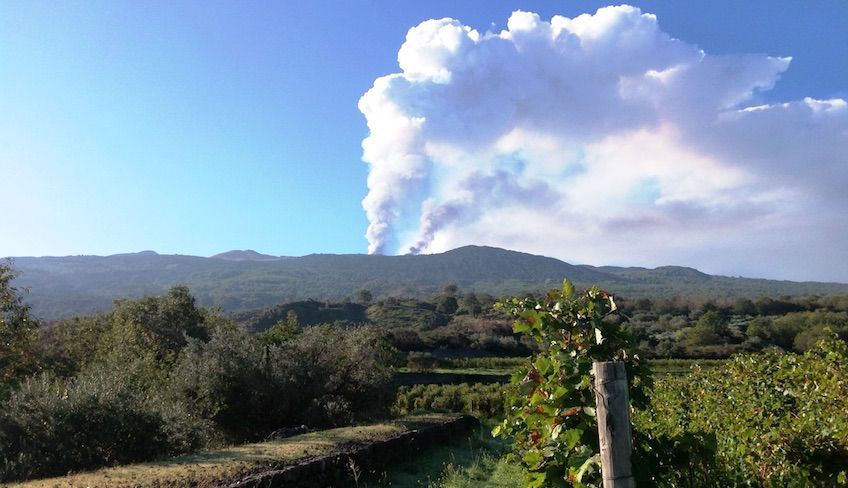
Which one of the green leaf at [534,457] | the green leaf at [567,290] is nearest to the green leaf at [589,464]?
the green leaf at [534,457]

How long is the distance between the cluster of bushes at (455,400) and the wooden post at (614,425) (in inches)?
1047

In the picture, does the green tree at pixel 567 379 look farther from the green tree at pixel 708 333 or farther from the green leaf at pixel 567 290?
the green tree at pixel 708 333

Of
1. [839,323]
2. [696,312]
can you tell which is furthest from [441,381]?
[696,312]

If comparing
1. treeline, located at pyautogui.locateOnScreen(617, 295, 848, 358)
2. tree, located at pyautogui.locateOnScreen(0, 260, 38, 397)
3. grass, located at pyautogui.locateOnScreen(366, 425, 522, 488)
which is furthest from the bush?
treeline, located at pyautogui.locateOnScreen(617, 295, 848, 358)

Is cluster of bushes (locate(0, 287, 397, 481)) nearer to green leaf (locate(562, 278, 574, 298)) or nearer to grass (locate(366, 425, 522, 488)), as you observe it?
grass (locate(366, 425, 522, 488))

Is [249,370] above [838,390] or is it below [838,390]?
below

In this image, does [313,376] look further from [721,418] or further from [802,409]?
[802,409]

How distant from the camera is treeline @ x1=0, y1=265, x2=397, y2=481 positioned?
1251 cm

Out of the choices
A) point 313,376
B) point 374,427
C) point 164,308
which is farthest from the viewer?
point 164,308

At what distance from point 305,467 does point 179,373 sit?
9713mm

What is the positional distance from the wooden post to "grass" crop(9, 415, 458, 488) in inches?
310

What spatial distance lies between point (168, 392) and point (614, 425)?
17.1 m

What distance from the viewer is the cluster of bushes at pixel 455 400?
1262 inches

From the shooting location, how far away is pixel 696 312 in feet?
342
